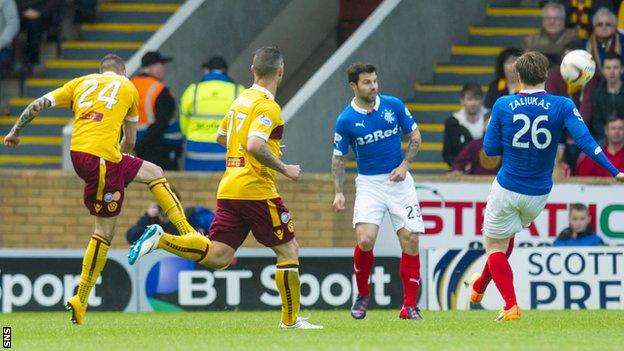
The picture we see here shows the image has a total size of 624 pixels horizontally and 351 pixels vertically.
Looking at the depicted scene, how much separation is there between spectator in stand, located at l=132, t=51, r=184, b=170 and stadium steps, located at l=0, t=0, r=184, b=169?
2337mm

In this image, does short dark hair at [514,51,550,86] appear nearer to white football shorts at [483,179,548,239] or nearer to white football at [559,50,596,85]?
white football shorts at [483,179,548,239]

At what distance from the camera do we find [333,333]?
44.1 ft

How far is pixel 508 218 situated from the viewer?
47.1 ft

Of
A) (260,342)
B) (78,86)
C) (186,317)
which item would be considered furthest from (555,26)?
(260,342)

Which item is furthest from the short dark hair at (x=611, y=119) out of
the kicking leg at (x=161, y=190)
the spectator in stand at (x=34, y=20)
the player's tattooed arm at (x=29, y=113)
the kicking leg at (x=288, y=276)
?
the spectator in stand at (x=34, y=20)

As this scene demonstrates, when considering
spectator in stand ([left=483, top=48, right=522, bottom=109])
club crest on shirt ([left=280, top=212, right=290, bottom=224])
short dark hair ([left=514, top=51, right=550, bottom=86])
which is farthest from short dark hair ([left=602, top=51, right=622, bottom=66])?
club crest on shirt ([left=280, top=212, right=290, bottom=224])

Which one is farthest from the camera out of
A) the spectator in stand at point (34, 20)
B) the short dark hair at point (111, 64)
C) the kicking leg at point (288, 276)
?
the spectator in stand at point (34, 20)

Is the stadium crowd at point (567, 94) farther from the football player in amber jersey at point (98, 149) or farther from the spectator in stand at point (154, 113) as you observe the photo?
the football player in amber jersey at point (98, 149)

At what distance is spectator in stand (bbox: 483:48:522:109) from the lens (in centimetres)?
1941

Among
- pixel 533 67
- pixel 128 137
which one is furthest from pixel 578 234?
pixel 128 137

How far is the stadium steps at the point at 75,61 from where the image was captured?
22656 mm

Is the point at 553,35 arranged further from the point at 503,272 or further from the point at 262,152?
the point at 262,152

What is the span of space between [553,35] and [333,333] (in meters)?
8.05

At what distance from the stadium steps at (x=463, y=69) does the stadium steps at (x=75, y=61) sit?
3.81 metres
